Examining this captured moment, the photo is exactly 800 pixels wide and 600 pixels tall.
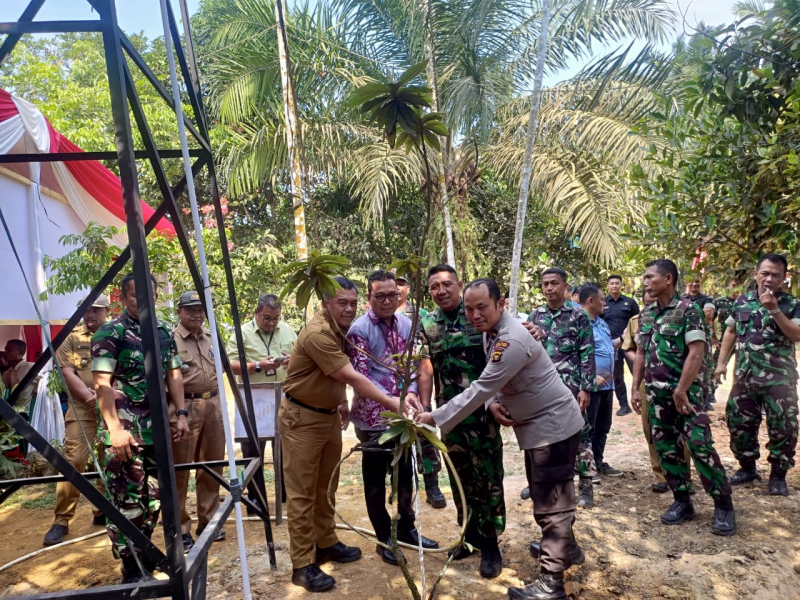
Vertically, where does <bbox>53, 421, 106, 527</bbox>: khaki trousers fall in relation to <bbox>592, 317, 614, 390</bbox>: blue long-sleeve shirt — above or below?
below

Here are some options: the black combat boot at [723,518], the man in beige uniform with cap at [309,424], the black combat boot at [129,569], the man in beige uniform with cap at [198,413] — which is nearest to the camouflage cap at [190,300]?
the man in beige uniform with cap at [198,413]

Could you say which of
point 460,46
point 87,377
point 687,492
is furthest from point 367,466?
point 460,46

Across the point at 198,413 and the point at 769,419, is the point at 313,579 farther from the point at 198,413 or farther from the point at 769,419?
the point at 769,419

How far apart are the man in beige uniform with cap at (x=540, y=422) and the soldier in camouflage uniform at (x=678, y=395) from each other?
125 cm

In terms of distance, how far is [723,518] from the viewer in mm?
4148

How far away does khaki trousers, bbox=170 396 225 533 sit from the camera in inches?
171

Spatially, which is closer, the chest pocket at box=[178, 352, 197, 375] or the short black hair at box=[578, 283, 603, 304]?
the chest pocket at box=[178, 352, 197, 375]

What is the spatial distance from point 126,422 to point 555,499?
8.24ft

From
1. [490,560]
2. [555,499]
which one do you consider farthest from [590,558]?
[555,499]

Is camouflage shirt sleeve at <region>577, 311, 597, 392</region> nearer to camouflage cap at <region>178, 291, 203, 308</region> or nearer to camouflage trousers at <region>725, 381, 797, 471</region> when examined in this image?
camouflage trousers at <region>725, 381, 797, 471</region>

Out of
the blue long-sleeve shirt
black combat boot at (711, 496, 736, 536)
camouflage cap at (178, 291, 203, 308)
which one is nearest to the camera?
black combat boot at (711, 496, 736, 536)

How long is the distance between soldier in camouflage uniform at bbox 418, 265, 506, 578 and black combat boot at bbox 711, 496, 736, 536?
62.7 inches

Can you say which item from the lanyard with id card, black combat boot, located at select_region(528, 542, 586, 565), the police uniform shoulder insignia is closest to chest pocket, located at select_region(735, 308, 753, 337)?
black combat boot, located at select_region(528, 542, 586, 565)

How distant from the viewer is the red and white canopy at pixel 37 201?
6.04 m
